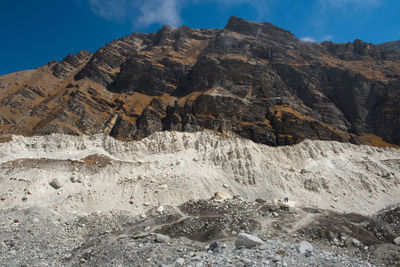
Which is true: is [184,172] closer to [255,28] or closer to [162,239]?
[162,239]

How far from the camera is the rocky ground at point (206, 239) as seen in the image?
38.0ft

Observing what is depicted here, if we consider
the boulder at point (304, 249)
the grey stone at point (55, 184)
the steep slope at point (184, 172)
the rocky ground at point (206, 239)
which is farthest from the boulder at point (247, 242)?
the grey stone at point (55, 184)

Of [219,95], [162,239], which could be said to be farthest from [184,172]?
[219,95]

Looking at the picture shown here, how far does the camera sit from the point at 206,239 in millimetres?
15500

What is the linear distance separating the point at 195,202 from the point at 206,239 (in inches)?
326

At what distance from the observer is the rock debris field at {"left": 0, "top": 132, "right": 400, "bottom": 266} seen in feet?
43.5

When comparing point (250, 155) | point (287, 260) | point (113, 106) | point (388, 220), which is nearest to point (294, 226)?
point (287, 260)

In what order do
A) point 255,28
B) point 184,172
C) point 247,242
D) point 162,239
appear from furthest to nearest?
point 255,28
point 184,172
point 162,239
point 247,242

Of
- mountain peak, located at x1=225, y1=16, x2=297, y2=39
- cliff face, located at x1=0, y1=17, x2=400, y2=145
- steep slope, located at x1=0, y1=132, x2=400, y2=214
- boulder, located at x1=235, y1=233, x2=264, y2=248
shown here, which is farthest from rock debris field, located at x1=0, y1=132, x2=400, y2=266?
mountain peak, located at x1=225, y1=16, x2=297, y2=39

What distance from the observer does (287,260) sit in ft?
34.0

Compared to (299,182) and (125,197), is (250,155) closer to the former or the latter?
(299,182)

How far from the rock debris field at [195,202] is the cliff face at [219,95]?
5.45 metres

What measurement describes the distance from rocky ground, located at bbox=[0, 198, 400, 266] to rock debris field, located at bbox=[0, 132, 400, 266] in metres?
0.08

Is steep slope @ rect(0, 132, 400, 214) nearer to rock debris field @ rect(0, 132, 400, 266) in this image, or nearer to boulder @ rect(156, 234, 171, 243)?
rock debris field @ rect(0, 132, 400, 266)
